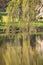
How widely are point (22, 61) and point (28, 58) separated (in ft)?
1.85

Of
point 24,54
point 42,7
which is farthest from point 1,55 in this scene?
point 42,7

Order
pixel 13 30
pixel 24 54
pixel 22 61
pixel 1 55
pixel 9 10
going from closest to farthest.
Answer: pixel 9 10
pixel 13 30
pixel 22 61
pixel 24 54
pixel 1 55

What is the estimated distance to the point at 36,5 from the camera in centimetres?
717

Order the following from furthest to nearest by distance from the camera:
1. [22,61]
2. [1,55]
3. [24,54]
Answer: [1,55] → [24,54] → [22,61]

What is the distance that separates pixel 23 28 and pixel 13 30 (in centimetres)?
36

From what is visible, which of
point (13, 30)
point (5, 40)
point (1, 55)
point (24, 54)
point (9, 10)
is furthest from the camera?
point (5, 40)

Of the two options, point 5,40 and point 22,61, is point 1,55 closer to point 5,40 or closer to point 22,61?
point 22,61

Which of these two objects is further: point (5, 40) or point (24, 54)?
point (5, 40)

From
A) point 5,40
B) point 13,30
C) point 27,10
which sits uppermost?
point 27,10

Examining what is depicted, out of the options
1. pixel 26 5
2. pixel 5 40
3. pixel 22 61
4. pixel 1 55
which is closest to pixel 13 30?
pixel 26 5

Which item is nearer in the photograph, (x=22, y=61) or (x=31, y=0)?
(x=31, y=0)

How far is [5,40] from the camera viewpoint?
14438mm

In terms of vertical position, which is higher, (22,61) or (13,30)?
(13,30)

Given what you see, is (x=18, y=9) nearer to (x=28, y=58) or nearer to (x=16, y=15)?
(x=16, y=15)
